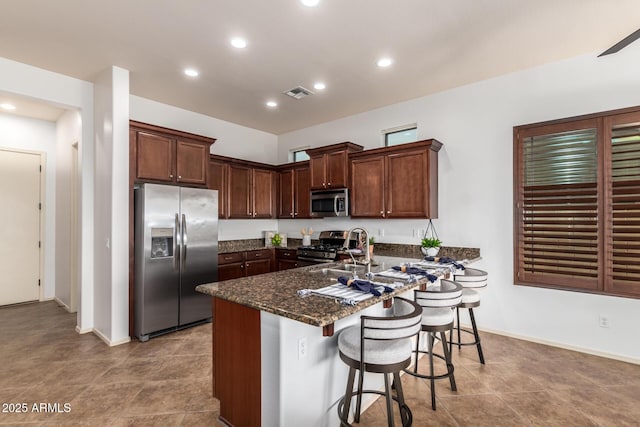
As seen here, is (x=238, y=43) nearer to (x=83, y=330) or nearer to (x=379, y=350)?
(x=379, y=350)

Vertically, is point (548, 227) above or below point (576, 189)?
below

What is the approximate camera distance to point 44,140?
5.20m

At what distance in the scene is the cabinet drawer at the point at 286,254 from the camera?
17.0 feet

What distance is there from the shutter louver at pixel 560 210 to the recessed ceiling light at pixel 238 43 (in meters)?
3.23

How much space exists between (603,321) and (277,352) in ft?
11.2

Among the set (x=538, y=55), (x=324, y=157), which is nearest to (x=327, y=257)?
(x=324, y=157)

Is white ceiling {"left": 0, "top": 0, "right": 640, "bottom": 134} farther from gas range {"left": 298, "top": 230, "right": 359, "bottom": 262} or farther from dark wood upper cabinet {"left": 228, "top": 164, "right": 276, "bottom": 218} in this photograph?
gas range {"left": 298, "top": 230, "right": 359, "bottom": 262}

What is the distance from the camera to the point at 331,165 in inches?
196

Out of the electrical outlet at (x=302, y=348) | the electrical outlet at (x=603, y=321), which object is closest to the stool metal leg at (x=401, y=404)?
the electrical outlet at (x=302, y=348)

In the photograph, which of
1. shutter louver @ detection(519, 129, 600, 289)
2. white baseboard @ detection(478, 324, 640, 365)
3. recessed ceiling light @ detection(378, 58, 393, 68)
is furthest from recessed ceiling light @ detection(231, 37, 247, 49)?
white baseboard @ detection(478, 324, 640, 365)

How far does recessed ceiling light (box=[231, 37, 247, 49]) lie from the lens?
9.70 feet

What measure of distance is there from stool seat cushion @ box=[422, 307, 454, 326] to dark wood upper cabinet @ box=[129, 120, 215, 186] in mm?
3329

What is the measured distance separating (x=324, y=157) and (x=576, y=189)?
321 cm

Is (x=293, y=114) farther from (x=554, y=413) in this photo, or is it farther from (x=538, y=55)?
(x=554, y=413)
